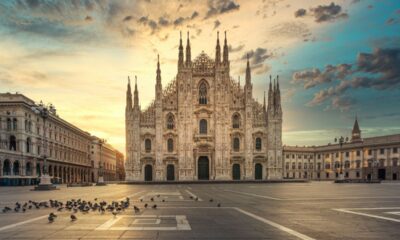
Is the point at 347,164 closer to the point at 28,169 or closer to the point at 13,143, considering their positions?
the point at 28,169

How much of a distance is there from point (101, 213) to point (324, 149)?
112336 millimetres

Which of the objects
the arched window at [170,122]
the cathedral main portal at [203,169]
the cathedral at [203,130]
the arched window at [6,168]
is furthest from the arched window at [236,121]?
the arched window at [6,168]

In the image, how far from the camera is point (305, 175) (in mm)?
121938

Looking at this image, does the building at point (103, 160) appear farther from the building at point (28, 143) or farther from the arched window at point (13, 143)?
the arched window at point (13, 143)

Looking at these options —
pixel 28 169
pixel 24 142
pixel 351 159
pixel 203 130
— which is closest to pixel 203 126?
pixel 203 130

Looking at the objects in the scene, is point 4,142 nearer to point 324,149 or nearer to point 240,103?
point 240,103

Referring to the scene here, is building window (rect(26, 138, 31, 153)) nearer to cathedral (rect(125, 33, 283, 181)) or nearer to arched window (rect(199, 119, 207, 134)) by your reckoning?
cathedral (rect(125, 33, 283, 181))

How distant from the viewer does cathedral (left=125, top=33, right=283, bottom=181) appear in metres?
72.7

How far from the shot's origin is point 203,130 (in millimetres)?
74500

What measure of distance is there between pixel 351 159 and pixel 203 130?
173 ft

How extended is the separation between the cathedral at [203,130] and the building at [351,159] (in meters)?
15.8

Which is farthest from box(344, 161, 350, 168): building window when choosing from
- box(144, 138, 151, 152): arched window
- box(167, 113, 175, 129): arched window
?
box(144, 138, 151, 152): arched window

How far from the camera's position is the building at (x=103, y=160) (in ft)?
386

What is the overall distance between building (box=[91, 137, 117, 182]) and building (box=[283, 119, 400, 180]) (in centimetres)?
5873
